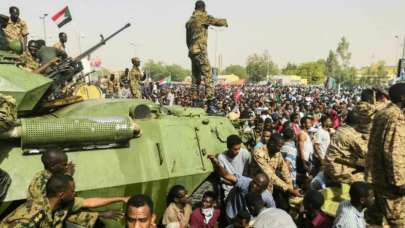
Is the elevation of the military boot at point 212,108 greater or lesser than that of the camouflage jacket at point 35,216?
greater

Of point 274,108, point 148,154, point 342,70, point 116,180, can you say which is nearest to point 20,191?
point 116,180

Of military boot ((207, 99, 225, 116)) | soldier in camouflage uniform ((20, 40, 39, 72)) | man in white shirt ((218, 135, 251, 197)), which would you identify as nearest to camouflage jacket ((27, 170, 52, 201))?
man in white shirt ((218, 135, 251, 197))

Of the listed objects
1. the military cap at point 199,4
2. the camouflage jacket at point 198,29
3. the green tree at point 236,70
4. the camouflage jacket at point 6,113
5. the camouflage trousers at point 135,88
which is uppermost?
the military cap at point 199,4

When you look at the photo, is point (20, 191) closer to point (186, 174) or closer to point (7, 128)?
point (7, 128)

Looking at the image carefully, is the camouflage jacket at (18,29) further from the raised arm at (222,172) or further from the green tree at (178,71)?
the green tree at (178,71)

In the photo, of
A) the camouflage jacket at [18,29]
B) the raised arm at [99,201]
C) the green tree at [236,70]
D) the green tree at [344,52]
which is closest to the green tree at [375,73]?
the green tree at [344,52]

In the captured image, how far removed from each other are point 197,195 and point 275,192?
1085 millimetres

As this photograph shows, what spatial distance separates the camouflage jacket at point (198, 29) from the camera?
31.4ft

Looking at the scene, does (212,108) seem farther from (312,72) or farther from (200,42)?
(312,72)

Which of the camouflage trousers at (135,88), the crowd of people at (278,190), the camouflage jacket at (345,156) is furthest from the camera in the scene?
the camouflage trousers at (135,88)

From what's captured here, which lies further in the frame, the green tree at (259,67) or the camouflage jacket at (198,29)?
the green tree at (259,67)

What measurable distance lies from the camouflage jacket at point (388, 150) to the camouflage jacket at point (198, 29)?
209 inches

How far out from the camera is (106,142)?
5.34 metres

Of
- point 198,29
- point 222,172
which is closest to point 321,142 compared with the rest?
point 222,172
